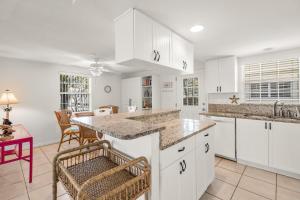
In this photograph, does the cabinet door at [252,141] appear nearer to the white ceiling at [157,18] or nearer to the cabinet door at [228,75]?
the cabinet door at [228,75]

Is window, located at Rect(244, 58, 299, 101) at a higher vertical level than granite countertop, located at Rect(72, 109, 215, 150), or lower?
higher

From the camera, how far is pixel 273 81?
3.15m

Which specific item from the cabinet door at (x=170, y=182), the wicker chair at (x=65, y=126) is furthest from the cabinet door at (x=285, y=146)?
the wicker chair at (x=65, y=126)

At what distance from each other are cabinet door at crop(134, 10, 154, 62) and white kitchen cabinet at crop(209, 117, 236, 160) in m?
2.07

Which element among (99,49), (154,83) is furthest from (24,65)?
(154,83)

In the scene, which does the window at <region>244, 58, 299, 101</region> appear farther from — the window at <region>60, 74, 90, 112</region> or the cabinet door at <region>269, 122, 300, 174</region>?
the window at <region>60, 74, 90, 112</region>

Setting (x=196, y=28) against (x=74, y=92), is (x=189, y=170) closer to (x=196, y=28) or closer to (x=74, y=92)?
(x=196, y=28)

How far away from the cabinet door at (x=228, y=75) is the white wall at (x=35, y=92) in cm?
402

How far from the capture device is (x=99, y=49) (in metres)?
2.84

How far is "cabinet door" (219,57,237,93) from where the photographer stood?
10.9 feet

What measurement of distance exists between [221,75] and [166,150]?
2.93 meters

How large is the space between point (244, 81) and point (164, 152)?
3200mm

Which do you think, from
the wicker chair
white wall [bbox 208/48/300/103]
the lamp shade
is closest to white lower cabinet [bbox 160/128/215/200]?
white wall [bbox 208/48/300/103]

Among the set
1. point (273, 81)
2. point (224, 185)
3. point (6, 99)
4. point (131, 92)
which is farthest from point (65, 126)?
point (273, 81)
